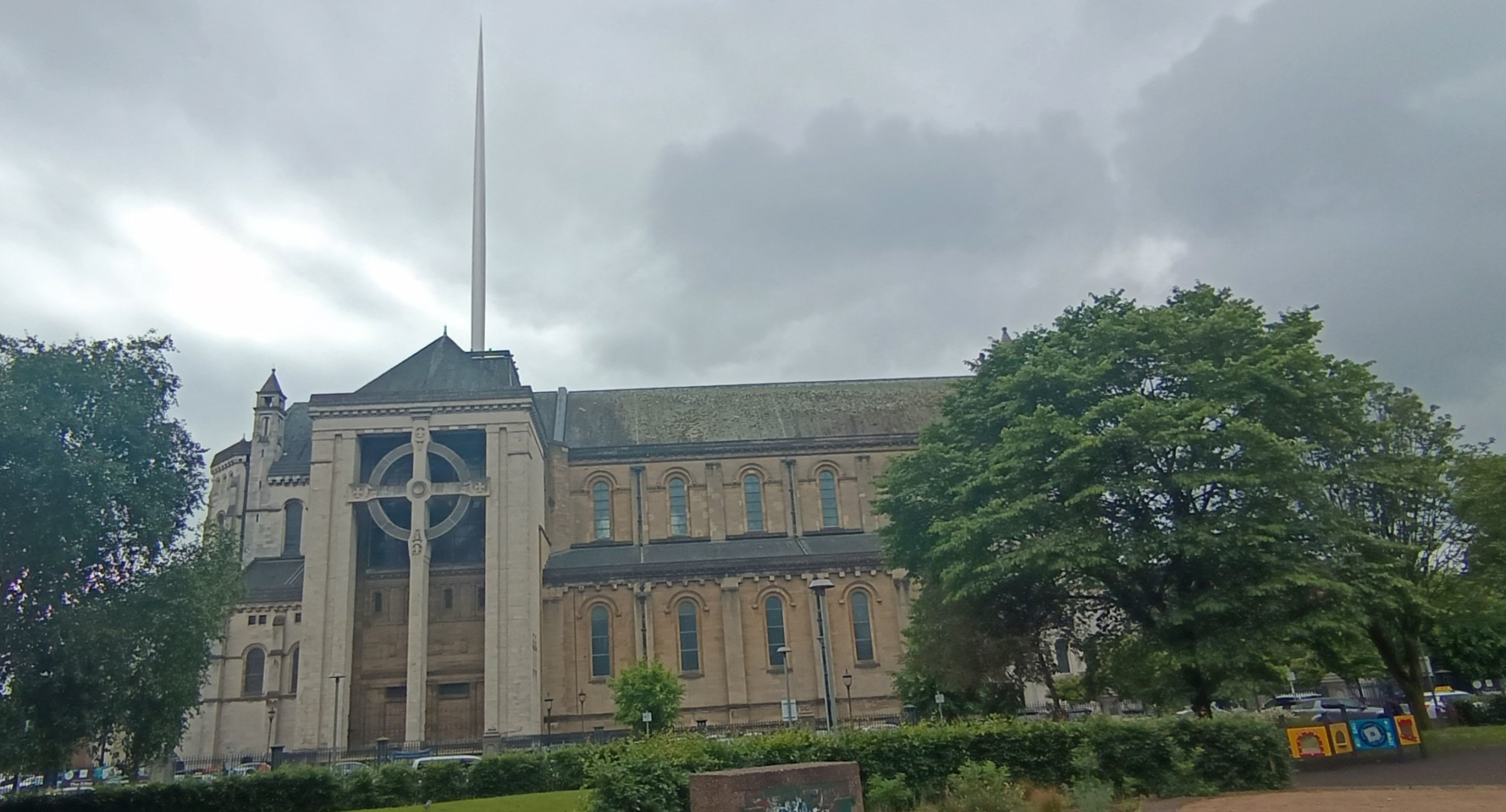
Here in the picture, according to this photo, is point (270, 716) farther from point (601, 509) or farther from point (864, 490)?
point (864, 490)

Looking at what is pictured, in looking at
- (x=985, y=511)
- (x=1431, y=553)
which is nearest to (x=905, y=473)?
(x=985, y=511)

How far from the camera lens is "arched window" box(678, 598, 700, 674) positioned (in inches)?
1769

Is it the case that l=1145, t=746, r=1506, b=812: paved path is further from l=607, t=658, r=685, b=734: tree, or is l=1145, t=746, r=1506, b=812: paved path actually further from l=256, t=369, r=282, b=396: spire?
l=256, t=369, r=282, b=396: spire

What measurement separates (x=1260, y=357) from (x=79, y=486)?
27485 millimetres

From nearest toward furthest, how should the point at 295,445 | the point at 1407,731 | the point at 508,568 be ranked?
the point at 1407,731 < the point at 508,568 < the point at 295,445

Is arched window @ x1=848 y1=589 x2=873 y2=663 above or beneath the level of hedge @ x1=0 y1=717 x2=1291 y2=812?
above

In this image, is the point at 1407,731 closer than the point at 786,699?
Yes

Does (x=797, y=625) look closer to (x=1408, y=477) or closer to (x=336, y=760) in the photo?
(x=336, y=760)

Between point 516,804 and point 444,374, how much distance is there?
27852mm

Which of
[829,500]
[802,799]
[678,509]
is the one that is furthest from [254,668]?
[802,799]

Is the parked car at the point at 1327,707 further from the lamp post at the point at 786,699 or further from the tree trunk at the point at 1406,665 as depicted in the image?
the lamp post at the point at 786,699

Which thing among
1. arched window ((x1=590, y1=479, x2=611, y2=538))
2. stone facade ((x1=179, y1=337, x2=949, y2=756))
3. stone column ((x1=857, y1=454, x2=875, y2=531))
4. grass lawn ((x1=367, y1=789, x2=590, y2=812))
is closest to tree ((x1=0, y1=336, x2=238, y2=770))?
grass lawn ((x1=367, y1=789, x2=590, y2=812))

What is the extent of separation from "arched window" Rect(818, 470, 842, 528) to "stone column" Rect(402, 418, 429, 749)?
792 inches

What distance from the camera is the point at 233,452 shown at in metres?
50.4
